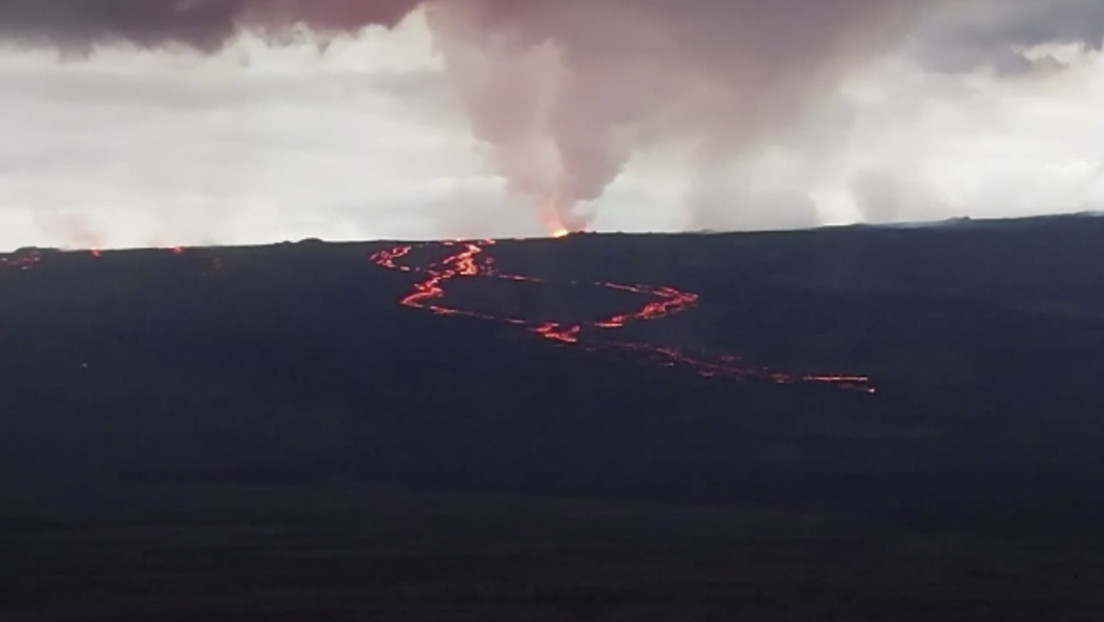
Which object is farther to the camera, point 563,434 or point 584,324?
point 584,324

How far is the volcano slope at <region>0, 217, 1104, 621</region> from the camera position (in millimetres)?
20406

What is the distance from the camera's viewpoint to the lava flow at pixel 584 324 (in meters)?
29.4

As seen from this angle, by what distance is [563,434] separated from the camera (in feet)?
88.3

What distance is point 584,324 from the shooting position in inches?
1245

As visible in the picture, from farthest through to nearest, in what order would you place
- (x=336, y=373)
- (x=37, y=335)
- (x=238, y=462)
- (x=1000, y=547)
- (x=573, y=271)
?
(x=573, y=271)
(x=37, y=335)
(x=336, y=373)
(x=238, y=462)
(x=1000, y=547)

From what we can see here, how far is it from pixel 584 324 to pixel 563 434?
4.93m

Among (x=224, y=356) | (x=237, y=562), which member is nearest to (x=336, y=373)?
(x=224, y=356)

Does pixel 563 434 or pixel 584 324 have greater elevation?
pixel 584 324

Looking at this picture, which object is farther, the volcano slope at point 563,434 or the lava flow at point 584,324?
the lava flow at point 584,324

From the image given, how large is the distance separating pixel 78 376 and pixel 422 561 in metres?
10.5

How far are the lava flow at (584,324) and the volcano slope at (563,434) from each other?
19 centimetres

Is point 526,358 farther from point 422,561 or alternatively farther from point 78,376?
point 422,561

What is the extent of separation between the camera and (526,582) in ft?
66.6

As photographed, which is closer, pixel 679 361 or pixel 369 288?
pixel 679 361
